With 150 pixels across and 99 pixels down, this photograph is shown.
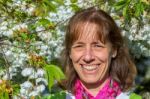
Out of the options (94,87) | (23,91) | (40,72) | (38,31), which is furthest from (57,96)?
(38,31)

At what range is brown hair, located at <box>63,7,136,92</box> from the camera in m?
3.20

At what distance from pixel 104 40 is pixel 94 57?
0.45 ft

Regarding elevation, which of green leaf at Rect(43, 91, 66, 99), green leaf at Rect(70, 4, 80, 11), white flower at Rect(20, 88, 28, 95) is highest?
green leaf at Rect(70, 4, 80, 11)

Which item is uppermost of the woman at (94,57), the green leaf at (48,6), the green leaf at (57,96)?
the green leaf at (48,6)

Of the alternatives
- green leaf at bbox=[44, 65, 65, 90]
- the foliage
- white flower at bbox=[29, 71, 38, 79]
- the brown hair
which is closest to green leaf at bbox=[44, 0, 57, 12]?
the brown hair

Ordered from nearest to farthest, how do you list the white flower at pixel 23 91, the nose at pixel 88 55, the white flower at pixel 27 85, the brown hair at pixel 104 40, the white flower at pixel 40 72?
the nose at pixel 88 55, the brown hair at pixel 104 40, the white flower at pixel 40 72, the white flower at pixel 23 91, the white flower at pixel 27 85

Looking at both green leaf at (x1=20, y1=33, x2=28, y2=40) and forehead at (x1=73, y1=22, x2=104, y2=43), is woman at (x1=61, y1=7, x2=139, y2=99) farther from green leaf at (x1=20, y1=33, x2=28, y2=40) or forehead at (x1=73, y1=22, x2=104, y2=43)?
green leaf at (x1=20, y1=33, x2=28, y2=40)

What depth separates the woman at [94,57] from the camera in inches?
122

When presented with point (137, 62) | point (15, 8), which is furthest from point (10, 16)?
point (137, 62)

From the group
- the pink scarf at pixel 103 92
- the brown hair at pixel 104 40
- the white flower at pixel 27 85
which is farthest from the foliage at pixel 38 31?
the pink scarf at pixel 103 92

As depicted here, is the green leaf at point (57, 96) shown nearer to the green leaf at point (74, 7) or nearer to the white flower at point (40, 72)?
the white flower at point (40, 72)

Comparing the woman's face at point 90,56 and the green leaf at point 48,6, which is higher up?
the green leaf at point 48,6

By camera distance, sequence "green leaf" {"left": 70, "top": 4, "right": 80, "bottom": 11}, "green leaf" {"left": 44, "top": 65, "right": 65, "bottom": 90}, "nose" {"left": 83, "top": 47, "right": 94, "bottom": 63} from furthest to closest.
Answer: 1. "green leaf" {"left": 70, "top": 4, "right": 80, "bottom": 11}
2. "nose" {"left": 83, "top": 47, "right": 94, "bottom": 63}
3. "green leaf" {"left": 44, "top": 65, "right": 65, "bottom": 90}

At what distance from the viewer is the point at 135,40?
4.93 metres
